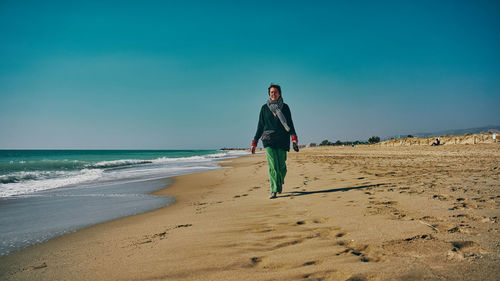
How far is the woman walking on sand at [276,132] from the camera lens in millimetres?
5141

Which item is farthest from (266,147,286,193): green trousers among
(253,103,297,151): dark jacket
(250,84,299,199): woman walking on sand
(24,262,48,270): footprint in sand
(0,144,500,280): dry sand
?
(24,262,48,270): footprint in sand

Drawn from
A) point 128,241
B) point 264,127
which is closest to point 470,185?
point 264,127

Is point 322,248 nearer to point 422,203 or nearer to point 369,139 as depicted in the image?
point 422,203

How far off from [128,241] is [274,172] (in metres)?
2.98

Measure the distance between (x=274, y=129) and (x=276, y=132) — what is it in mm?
77

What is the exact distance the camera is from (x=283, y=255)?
209cm

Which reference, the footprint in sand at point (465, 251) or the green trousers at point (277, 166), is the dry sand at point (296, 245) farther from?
the green trousers at point (277, 166)

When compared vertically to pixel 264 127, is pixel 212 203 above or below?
below

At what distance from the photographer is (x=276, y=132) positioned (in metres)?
5.17

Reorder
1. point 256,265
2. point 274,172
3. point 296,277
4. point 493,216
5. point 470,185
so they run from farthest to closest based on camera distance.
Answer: point 274,172
point 470,185
point 493,216
point 256,265
point 296,277

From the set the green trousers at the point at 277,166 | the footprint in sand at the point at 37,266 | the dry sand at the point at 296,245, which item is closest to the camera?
the dry sand at the point at 296,245

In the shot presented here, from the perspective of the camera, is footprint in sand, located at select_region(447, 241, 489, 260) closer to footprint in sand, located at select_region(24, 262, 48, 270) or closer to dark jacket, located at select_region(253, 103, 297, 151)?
footprint in sand, located at select_region(24, 262, 48, 270)

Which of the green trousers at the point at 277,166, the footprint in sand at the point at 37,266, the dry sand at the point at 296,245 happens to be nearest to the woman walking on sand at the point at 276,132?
the green trousers at the point at 277,166

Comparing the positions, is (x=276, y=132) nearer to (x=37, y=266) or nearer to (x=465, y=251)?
(x=465, y=251)
